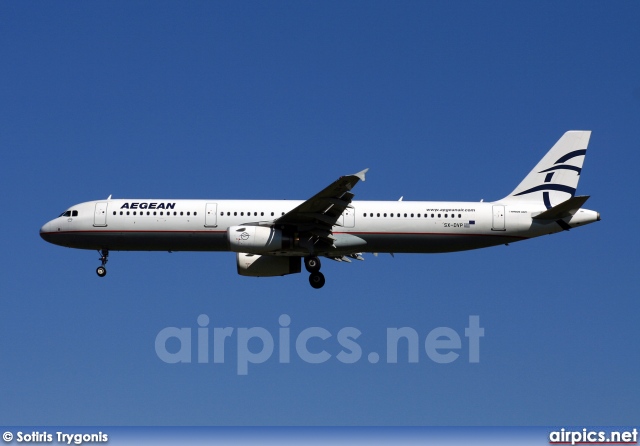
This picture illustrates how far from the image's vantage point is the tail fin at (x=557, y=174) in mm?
57281

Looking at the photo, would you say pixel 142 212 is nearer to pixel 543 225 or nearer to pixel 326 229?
pixel 326 229

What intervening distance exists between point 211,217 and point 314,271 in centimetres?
541

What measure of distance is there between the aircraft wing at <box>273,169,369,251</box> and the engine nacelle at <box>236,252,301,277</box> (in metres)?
2.70

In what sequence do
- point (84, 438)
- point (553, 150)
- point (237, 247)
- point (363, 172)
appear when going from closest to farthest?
point (84, 438)
point (363, 172)
point (237, 247)
point (553, 150)

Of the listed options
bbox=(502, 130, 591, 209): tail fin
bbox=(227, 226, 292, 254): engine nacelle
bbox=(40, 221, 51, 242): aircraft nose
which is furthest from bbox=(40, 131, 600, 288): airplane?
bbox=(40, 221, 51, 242): aircraft nose

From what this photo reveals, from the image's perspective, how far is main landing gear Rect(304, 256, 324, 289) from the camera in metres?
55.5

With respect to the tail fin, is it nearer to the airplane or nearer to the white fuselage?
the airplane

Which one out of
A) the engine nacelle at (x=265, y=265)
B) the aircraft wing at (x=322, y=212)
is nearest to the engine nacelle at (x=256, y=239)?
the aircraft wing at (x=322, y=212)

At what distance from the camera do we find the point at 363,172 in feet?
164

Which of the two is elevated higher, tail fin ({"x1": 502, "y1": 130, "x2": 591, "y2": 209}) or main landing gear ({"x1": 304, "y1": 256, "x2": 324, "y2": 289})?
tail fin ({"x1": 502, "y1": 130, "x2": 591, "y2": 209})

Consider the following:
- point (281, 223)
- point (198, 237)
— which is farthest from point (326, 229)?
point (198, 237)

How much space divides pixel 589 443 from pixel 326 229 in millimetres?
17454

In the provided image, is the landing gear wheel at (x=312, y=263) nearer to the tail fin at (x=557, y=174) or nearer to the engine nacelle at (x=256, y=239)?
the engine nacelle at (x=256, y=239)

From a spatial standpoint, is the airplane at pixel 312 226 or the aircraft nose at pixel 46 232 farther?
the aircraft nose at pixel 46 232
